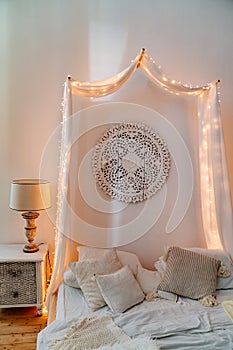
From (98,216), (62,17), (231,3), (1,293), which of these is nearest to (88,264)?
(98,216)

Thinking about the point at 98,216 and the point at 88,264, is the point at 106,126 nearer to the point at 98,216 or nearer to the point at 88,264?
the point at 98,216

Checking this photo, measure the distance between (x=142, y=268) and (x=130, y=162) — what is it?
1.01 metres

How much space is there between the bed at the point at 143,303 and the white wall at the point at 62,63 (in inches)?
20.7

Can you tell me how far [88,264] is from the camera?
2223 mm

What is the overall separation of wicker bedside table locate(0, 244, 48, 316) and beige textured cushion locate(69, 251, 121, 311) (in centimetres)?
37

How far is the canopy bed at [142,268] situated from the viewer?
162cm

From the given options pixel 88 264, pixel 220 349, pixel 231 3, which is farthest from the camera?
pixel 231 3

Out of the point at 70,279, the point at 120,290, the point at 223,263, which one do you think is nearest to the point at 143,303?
the point at 120,290

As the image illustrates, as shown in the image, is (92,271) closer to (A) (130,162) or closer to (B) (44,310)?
(B) (44,310)

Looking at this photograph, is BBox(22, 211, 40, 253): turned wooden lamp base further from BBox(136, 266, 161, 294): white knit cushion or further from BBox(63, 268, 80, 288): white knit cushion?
BBox(136, 266, 161, 294): white knit cushion

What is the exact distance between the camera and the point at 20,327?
227cm

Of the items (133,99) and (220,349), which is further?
(133,99)

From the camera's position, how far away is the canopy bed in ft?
5.30

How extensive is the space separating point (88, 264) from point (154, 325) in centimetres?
74
